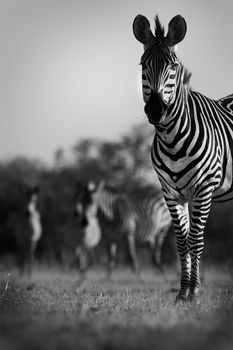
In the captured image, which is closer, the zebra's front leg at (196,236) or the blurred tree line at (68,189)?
the zebra's front leg at (196,236)

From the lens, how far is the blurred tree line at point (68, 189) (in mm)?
25234

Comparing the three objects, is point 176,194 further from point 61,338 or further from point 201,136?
point 61,338

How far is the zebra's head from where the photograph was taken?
20.4 ft

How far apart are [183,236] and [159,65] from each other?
1.84 m

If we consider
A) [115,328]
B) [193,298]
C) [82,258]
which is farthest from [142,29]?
[82,258]

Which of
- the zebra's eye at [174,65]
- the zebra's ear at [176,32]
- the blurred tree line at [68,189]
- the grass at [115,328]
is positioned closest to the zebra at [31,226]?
the blurred tree line at [68,189]

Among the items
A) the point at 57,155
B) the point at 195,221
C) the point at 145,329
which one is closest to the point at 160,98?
the point at 195,221

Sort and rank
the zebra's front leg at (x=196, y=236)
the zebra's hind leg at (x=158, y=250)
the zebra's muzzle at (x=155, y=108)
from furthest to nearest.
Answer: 1. the zebra's hind leg at (x=158, y=250)
2. the zebra's front leg at (x=196, y=236)
3. the zebra's muzzle at (x=155, y=108)

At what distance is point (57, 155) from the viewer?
42.3m

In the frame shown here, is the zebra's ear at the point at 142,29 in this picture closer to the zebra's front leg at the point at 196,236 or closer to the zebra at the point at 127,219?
the zebra's front leg at the point at 196,236

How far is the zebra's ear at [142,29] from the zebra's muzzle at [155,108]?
0.87 m

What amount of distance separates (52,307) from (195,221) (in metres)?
1.89

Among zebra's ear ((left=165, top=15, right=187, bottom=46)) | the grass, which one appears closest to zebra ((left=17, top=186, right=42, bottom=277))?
zebra's ear ((left=165, top=15, right=187, bottom=46))

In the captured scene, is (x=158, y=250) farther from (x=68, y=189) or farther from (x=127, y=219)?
(x=68, y=189)
